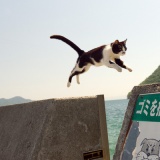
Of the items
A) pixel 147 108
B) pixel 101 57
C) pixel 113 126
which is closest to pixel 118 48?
pixel 101 57

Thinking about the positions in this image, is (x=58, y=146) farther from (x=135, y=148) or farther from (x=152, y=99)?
(x=152, y=99)

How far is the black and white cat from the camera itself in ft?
12.1

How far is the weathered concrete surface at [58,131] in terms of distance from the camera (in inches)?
118

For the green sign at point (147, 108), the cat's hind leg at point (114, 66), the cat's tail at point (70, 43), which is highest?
the cat's tail at point (70, 43)

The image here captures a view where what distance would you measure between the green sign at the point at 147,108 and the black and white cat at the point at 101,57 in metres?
1.25

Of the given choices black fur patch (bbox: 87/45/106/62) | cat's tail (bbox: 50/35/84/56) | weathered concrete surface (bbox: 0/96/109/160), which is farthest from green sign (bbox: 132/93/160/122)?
cat's tail (bbox: 50/35/84/56)

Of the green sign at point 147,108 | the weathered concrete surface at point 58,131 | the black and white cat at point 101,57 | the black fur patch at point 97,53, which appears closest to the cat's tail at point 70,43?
the black and white cat at point 101,57

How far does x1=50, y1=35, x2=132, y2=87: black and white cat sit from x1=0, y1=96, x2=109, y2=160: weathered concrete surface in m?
0.55

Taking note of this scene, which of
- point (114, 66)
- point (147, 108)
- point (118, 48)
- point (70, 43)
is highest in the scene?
point (70, 43)

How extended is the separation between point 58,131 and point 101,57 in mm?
1227

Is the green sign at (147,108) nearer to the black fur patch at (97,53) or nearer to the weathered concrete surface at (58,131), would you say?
the weathered concrete surface at (58,131)

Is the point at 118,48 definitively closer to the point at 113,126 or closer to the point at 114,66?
the point at 114,66

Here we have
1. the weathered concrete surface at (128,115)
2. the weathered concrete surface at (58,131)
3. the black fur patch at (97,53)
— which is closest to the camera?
the weathered concrete surface at (128,115)

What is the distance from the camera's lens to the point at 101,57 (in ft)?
12.6
